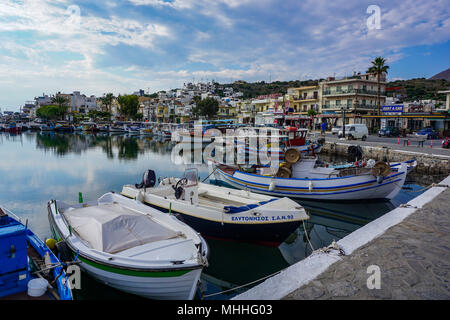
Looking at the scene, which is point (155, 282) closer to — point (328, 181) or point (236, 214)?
point (236, 214)

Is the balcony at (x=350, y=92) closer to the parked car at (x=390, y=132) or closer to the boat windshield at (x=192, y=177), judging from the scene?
the parked car at (x=390, y=132)

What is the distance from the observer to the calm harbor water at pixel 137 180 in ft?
27.1

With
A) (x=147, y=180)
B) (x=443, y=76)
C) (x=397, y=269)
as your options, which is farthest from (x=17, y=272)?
(x=443, y=76)

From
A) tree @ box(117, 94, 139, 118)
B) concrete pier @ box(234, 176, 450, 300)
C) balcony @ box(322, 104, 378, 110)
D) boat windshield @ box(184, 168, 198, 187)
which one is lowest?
concrete pier @ box(234, 176, 450, 300)

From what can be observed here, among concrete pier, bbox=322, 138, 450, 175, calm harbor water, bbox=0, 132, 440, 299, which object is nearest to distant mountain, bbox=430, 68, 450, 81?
concrete pier, bbox=322, 138, 450, 175

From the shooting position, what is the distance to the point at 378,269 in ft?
17.5

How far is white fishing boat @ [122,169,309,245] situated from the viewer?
28.8ft

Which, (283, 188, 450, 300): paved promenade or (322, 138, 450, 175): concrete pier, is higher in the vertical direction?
(322, 138, 450, 175): concrete pier

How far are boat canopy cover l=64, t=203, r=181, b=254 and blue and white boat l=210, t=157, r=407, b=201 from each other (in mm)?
7057

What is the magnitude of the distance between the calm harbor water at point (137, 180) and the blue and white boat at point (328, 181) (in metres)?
0.68

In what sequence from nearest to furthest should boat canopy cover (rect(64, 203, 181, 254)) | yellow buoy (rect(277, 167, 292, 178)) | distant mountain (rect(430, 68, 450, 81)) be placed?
1. boat canopy cover (rect(64, 203, 181, 254))
2. yellow buoy (rect(277, 167, 292, 178))
3. distant mountain (rect(430, 68, 450, 81))

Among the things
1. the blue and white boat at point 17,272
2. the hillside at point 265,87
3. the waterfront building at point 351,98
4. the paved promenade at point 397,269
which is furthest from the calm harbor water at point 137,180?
the hillside at point 265,87

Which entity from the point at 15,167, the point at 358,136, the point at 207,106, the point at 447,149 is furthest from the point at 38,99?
the point at 447,149

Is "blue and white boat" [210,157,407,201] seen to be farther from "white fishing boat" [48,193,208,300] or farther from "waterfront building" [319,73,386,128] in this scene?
"waterfront building" [319,73,386,128]
